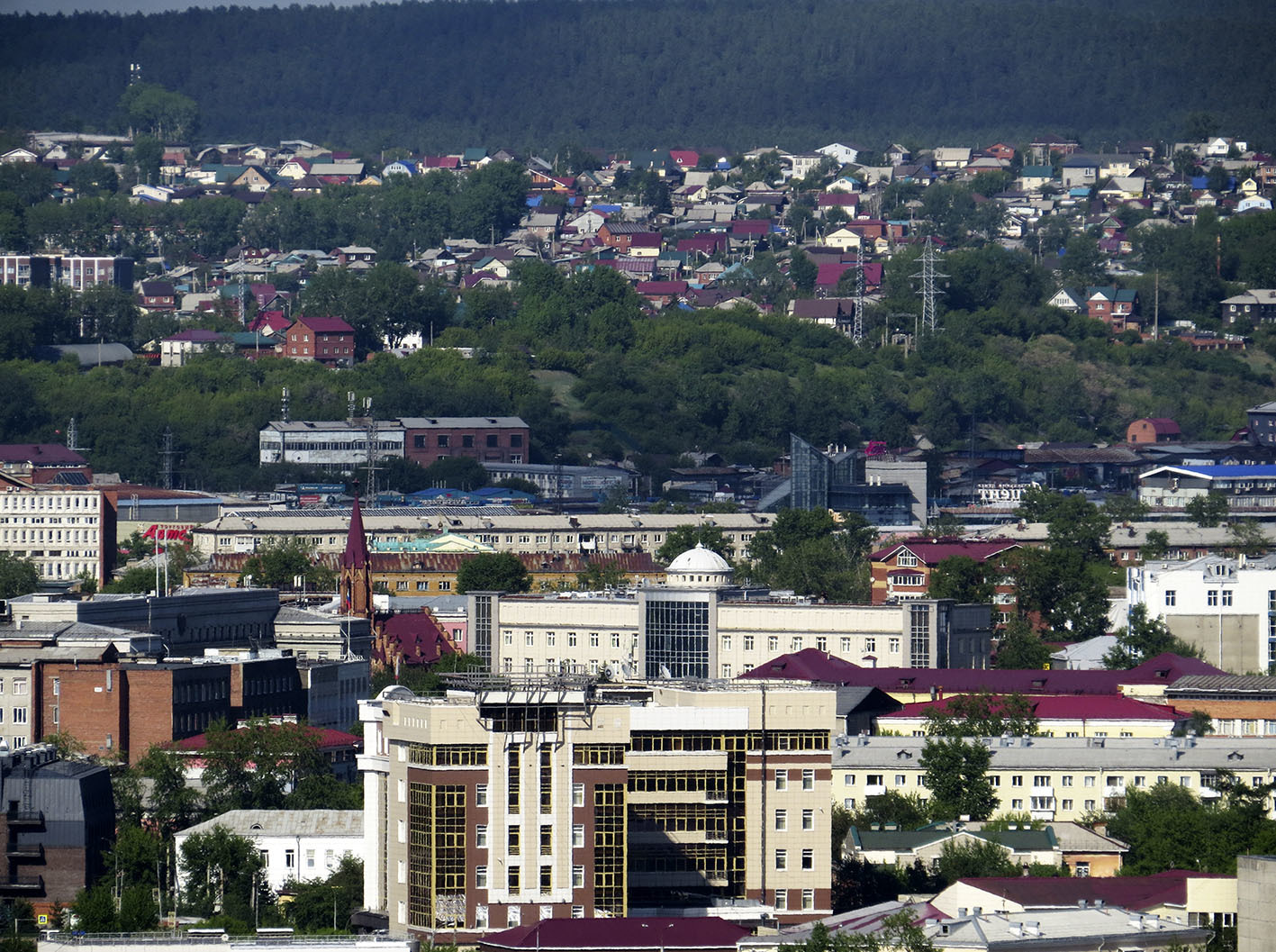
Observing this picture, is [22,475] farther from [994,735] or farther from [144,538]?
[994,735]

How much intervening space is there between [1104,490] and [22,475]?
43.5m

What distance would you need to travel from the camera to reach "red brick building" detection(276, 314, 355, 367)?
555ft

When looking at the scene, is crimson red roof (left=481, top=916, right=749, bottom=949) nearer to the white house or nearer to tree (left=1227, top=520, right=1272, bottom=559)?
the white house

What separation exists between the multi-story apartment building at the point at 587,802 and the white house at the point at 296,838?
3.62 meters

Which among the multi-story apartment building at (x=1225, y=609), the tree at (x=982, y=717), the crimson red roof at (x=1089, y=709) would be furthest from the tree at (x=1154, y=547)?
the tree at (x=982, y=717)

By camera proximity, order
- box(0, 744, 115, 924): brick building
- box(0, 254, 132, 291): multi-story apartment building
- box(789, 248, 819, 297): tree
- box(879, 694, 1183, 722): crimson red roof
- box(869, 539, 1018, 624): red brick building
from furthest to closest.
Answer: box(789, 248, 819, 297): tree → box(0, 254, 132, 291): multi-story apartment building → box(869, 539, 1018, 624): red brick building → box(879, 694, 1183, 722): crimson red roof → box(0, 744, 115, 924): brick building

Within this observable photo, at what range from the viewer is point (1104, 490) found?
150 meters

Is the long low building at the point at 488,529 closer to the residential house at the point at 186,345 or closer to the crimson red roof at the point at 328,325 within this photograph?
the residential house at the point at 186,345

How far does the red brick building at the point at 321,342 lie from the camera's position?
555 ft

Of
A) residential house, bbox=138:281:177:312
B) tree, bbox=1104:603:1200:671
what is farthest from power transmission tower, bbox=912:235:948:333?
tree, bbox=1104:603:1200:671

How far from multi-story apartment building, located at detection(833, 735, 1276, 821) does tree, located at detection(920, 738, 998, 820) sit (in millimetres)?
465

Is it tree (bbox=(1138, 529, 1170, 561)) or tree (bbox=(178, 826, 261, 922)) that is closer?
tree (bbox=(178, 826, 261, 922))

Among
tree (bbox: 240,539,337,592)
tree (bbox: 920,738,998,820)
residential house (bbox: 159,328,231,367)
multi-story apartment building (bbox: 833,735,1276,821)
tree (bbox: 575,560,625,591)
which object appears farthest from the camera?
residential house (bbox: 159,328,231,367)

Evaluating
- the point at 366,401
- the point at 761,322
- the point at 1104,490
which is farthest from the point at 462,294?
the point at 1104,490
